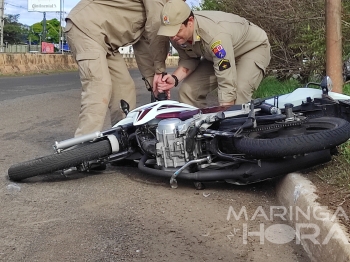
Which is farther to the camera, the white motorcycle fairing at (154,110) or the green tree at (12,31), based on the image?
the green tree at (12,31)

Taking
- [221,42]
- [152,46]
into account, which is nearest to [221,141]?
[221,42]

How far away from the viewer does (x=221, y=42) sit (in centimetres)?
434

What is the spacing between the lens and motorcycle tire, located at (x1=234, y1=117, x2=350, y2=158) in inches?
125

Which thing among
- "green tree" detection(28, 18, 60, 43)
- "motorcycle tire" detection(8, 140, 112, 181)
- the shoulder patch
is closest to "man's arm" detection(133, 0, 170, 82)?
the shoulder patch

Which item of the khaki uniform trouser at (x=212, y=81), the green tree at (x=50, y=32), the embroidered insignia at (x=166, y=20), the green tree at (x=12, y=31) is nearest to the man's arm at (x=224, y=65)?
the khaki uniform trouser at (x=212, y=81)

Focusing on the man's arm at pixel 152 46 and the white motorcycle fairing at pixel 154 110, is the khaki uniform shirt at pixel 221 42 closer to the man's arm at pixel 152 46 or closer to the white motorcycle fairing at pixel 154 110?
the man's arm at pixel 152 46

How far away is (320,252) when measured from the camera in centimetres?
257

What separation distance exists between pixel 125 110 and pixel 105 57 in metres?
0.62

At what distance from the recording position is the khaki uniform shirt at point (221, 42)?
4336 mm

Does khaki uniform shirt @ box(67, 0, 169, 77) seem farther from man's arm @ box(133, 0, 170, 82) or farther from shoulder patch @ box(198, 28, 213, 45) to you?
shoulder patch @ box(198, 28, 213, 45)

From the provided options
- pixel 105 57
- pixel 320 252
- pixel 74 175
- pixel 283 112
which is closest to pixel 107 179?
pixel 74 175

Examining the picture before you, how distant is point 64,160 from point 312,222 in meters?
1.98

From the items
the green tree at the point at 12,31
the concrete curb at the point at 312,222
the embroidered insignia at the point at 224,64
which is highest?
the green tree at the point at 12,31

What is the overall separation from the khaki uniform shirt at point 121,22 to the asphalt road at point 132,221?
4.02 feet
